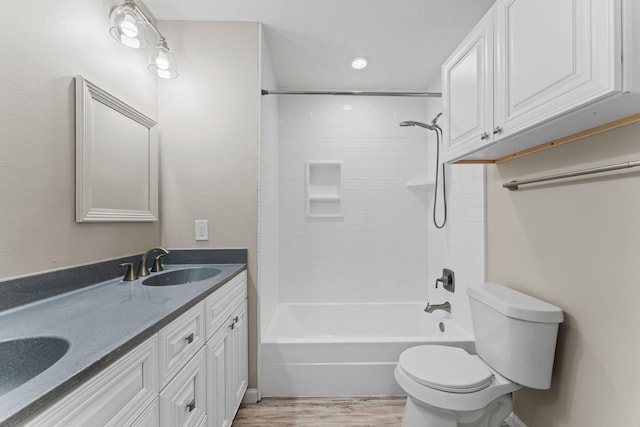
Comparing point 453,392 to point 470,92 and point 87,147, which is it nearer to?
point 470,92

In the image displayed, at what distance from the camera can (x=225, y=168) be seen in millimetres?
1905

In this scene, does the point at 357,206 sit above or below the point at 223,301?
above

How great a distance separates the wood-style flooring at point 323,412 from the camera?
1708 mm

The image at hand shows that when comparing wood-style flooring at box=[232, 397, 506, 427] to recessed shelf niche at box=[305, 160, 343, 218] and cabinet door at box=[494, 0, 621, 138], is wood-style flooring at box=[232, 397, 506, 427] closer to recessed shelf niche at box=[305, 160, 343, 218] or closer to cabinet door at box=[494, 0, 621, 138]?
recessed shelf niche at box=[305, 160, 343, 218]

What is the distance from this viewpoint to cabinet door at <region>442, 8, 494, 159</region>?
131cm

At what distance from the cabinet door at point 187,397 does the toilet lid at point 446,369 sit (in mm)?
922

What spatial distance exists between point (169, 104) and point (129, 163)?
0.52 meters

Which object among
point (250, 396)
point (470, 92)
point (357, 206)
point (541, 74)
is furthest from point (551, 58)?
point (250, 396)

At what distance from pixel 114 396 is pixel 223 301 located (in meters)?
0.76

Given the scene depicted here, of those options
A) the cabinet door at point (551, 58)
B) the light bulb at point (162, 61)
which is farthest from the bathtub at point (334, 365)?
the light bulb at point (162, 61)

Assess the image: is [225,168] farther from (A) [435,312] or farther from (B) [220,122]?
(A) [435,312]

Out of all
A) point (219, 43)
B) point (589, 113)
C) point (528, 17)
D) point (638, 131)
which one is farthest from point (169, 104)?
point (638, 131)

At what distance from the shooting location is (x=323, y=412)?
5.89 ft

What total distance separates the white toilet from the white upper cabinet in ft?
2.50
